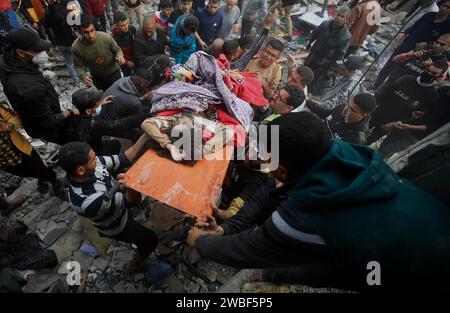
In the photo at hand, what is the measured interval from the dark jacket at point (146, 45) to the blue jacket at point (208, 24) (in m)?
1.12

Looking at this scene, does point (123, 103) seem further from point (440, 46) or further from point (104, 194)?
point (440, 46)

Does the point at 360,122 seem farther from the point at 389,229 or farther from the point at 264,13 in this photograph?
the point at 264,13

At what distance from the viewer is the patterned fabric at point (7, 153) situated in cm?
287

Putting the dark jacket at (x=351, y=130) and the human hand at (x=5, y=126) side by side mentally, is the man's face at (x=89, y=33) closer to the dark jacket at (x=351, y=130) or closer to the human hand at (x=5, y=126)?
the human hand at (x=5, y=126)

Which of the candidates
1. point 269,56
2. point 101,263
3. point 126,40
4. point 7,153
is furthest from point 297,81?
point 7,153

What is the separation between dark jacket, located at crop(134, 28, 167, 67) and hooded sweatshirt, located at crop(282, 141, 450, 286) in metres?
4.15

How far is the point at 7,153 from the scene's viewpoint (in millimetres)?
2943

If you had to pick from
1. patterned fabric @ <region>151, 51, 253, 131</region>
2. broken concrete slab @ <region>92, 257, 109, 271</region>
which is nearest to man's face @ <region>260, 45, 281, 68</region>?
patterned fabric @ <region>151, 51, 253, 131</region>

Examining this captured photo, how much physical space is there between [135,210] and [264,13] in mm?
5735

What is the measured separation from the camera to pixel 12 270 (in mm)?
2494

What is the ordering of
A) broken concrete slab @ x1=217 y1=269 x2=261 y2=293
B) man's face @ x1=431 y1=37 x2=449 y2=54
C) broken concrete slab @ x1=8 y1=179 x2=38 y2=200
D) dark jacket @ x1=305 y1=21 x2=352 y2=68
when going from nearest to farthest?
broken concrete slab @ x1=217 y1=269 x2=261 y2=293, broken concrete slab @ x1=8 y1=179 x2=38 y2=200, man's face @ x1=431 y1=37 x2=449 y2=54, dark jacket @ x1=305 y1=21 x2=352 y2=68

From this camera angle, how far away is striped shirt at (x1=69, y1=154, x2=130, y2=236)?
7.25ft

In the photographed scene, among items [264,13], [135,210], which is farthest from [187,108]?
[264,13]

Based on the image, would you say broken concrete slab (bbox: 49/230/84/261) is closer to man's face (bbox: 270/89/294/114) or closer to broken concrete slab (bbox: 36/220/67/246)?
broken concrete slab (bbox: 36/220/67/246)
